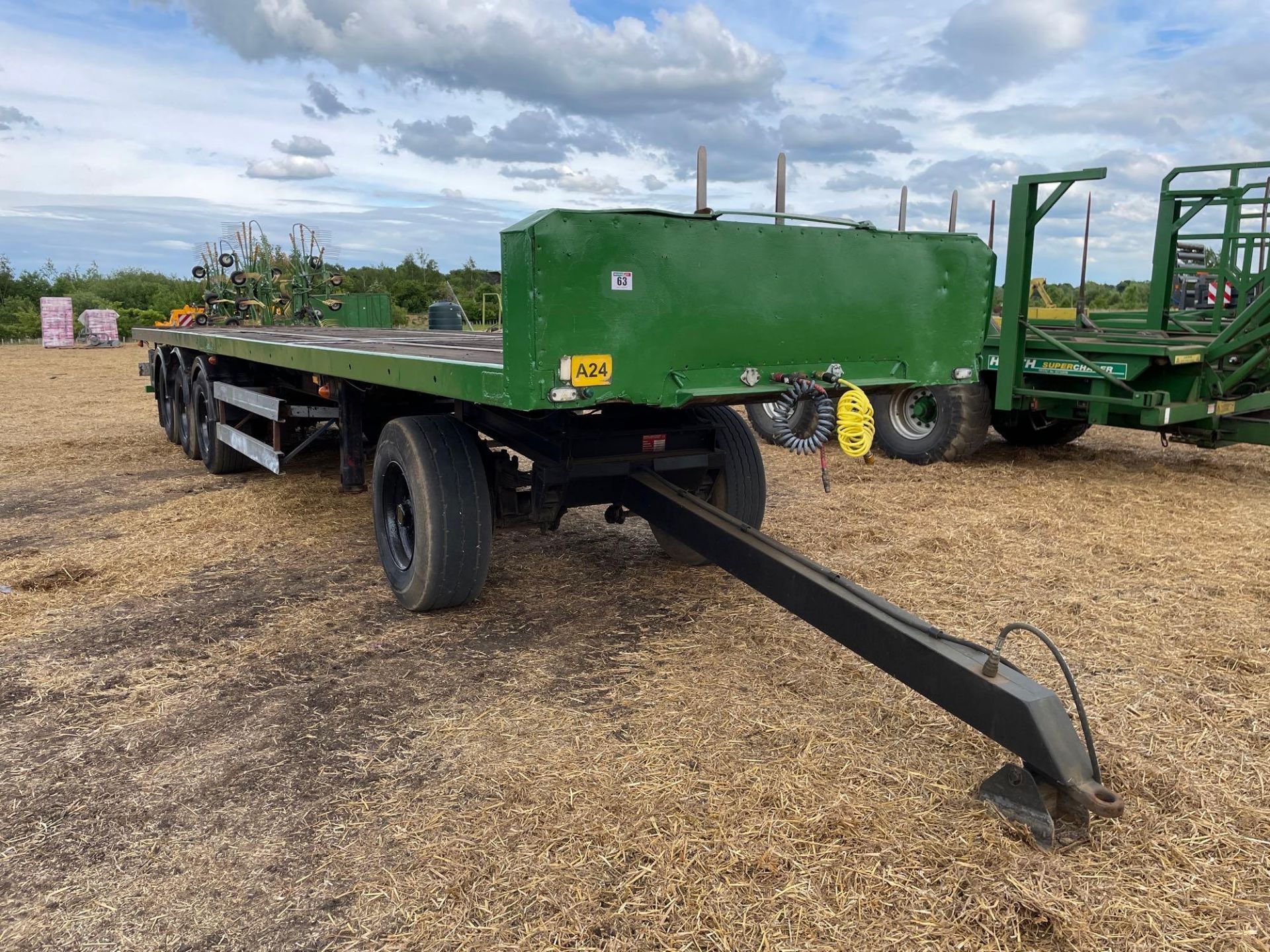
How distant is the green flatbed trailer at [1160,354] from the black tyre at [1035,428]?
0.31 ft

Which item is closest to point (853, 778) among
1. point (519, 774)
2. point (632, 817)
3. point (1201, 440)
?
point (632, 817)

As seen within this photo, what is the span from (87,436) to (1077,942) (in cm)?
1142

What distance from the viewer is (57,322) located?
2964 cm

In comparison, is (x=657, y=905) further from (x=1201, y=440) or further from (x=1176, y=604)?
(x=1201, y=440)

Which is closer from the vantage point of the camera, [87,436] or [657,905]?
[657,905]

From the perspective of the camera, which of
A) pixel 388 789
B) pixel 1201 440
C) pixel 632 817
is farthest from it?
pixel 1201 440

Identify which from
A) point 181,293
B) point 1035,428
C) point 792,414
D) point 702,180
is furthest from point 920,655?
point 181,293

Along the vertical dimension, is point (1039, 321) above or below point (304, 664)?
above

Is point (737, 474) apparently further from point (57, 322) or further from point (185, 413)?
point (57, 322)

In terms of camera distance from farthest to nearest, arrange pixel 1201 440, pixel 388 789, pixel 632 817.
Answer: pixel 1201 440 → pixel 388 789 → pixel 632 817

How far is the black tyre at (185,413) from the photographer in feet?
29.1

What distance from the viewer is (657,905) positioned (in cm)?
239

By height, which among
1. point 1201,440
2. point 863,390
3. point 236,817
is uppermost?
point 863,390

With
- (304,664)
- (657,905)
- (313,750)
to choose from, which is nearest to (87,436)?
(304,664)
